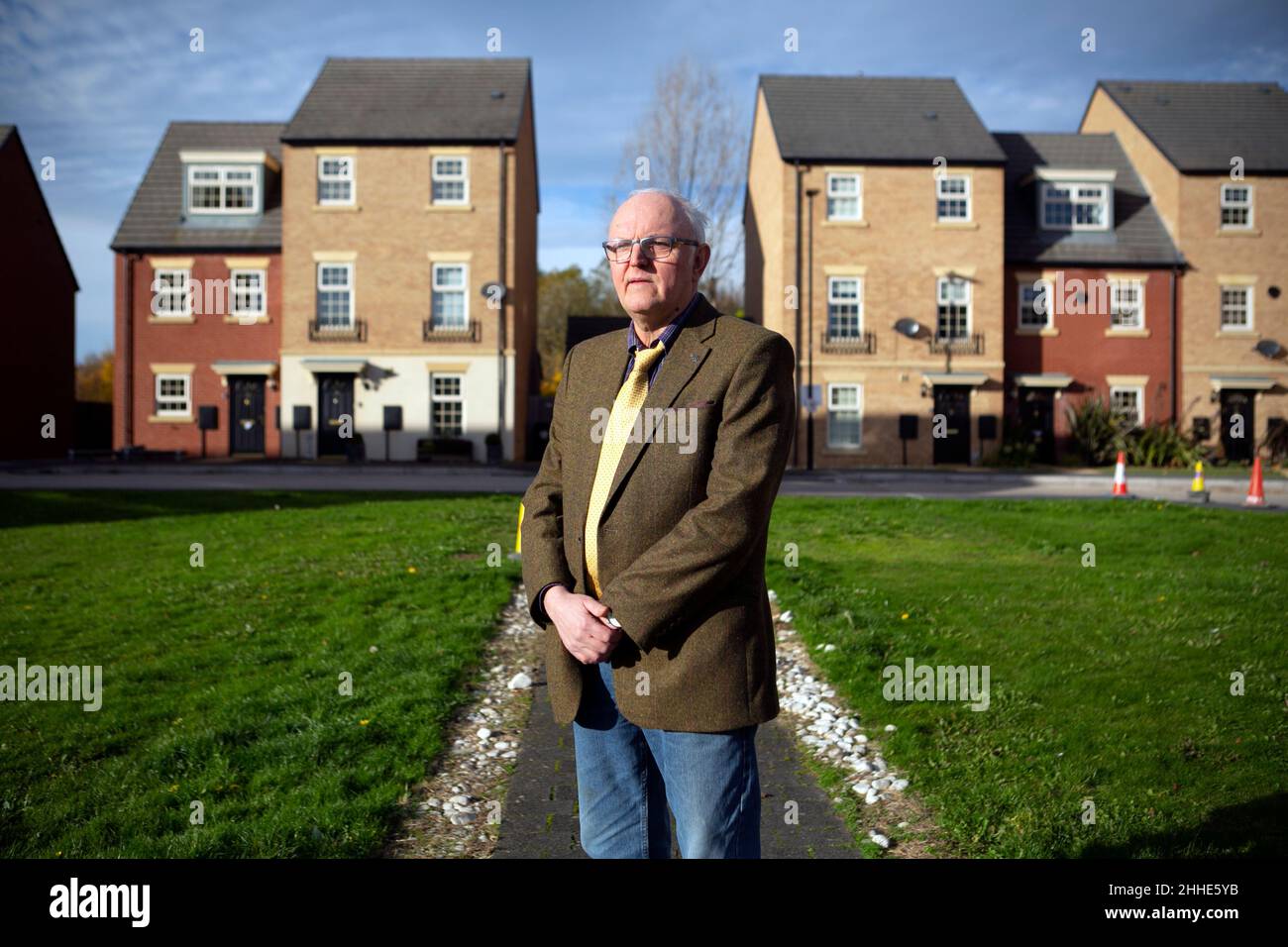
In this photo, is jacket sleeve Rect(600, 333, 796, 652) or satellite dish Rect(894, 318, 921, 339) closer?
jacket sleeve Rect(600, 333, 796, 652)

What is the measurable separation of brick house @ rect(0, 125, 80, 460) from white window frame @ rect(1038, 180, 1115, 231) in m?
33.1

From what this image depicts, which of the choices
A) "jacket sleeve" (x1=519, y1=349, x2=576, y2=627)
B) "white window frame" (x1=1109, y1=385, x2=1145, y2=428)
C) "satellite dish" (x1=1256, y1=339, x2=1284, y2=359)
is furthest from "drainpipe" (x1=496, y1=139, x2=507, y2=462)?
"jacket sleeve" (x1=519, y1=349, x2=576, y2=627)

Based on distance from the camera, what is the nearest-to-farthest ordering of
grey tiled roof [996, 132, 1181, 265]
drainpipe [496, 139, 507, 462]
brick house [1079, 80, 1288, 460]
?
drainpipe [496, 139, 507, 462]
brick house [1079, 80, 1288, 460]
grey tiled roof [996, 132, 1181, 265]

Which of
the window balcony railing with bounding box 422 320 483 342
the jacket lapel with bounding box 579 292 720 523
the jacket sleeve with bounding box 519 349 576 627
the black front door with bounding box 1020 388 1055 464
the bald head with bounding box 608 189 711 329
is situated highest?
the window balcony railing with bounding box 422 320 483 342

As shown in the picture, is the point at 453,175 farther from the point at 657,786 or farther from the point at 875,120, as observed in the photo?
the point at 657,786

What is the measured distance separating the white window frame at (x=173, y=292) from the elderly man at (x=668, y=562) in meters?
33.5

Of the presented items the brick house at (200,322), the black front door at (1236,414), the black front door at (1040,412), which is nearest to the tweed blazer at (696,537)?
the brick house at (200,322)

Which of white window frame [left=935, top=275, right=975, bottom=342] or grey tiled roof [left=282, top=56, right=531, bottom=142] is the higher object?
grey tiled roof [left=282, top=56, right=531, bottom=142]

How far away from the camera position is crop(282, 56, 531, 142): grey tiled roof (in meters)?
30.9

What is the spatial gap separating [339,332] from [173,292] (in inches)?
248

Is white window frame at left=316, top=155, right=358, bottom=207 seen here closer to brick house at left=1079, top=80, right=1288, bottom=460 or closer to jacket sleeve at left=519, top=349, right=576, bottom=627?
brick house at left=1079, top=80, right=1288, bottom=460

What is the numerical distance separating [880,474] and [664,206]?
24.8m

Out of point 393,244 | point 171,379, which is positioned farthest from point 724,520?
point 171,379
